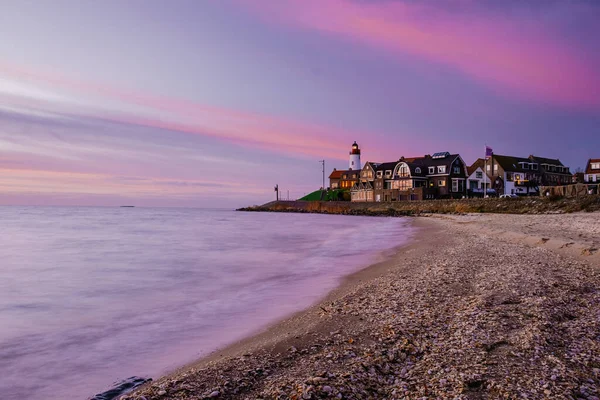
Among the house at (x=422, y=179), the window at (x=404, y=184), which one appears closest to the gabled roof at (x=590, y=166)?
the house at (x=422, y=179)

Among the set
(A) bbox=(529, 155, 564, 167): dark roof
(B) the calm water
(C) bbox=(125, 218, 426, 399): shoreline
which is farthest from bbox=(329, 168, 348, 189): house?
(C) bbox=(125, 218, 426, 399): shoreline

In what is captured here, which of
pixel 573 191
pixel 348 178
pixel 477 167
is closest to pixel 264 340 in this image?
pixel 573 191

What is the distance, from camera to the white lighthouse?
103875 millimetres

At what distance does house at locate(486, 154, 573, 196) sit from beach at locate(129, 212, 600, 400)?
3106 inches

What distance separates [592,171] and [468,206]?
4164 centimetres

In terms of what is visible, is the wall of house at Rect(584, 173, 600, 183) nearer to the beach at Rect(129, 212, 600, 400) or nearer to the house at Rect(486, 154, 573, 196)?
the house at Rect(486, 154, 573, 196)

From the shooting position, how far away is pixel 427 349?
13.9 ft

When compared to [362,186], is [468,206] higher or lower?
lower

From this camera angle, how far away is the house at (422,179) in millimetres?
75875

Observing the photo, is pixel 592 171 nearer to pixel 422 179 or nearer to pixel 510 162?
pixel 510 162

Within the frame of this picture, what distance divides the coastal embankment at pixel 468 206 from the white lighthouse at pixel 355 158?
15.9 metres

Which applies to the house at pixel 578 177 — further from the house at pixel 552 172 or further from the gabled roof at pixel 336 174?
the gabled roof at pixel 336 174

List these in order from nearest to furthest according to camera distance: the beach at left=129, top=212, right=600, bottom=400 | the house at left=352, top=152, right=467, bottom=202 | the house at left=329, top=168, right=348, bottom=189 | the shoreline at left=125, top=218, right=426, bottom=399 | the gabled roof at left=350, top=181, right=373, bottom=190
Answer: the beach at left=129, top=212, right=600, bottom=400 < the shoreline at left=125, top=218, right=426, bottom=399 < the house at left=352, top=152, right=467, bottom=202 < the gabled roof at left=350, top=181, right=373, bottom=190 < the house at left=329, top=168, right=348, bottom=189

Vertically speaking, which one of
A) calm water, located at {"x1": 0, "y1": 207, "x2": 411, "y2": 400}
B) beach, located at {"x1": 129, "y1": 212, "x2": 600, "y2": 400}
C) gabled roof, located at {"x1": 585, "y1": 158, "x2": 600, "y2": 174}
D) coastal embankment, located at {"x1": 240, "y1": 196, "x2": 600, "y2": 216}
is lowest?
calm water, located at {"x1": 0, "y1": 207, "x2": 411, "y2": 400}
